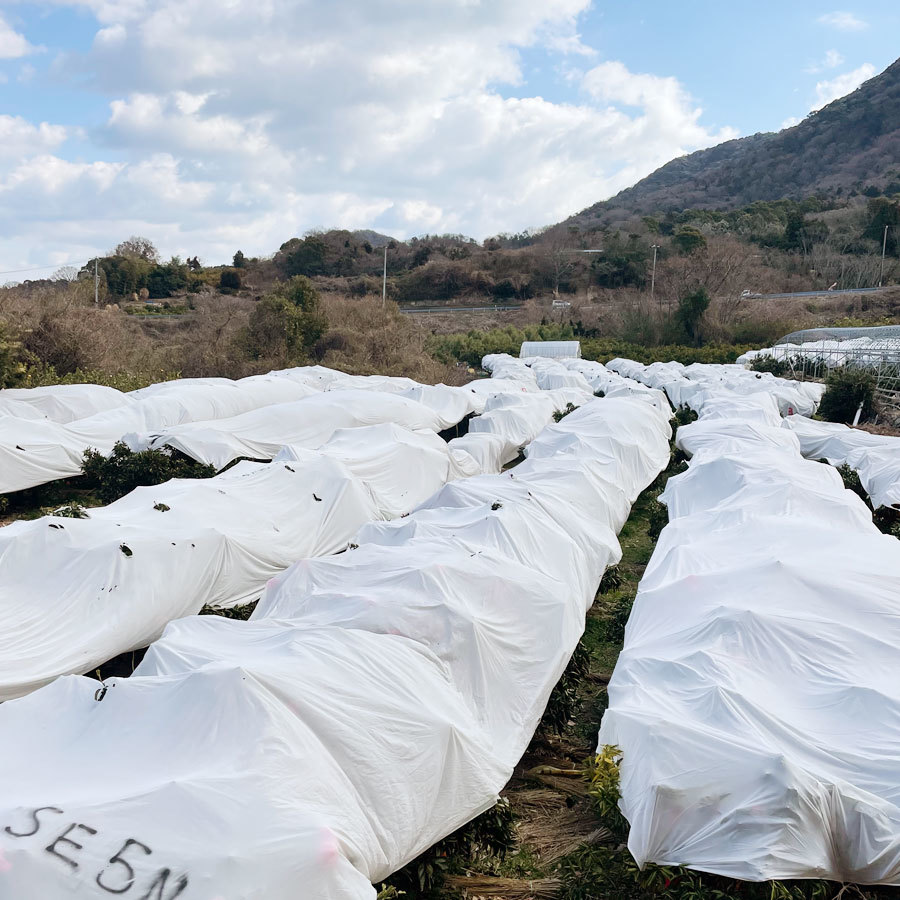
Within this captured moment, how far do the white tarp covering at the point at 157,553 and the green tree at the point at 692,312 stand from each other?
38918 mm

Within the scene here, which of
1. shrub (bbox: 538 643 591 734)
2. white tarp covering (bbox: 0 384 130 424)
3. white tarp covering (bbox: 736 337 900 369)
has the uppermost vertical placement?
white tarp covering (bbox: 0 384 130 424)

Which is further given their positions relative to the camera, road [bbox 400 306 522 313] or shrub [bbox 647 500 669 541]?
road [bbox 400 306 522 313]

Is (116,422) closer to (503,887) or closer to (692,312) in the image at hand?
(503,887)

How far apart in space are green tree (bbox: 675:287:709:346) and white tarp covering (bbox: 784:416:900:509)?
28818 mm

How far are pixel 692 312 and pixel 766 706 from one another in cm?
4648

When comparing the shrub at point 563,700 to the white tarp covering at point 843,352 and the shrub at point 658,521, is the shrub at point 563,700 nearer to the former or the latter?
the shrub at point 658,521

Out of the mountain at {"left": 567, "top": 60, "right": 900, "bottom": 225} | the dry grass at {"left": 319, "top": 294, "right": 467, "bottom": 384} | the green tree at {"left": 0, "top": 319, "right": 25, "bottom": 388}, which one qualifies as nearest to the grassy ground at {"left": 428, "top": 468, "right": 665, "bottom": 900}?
the green tree at {"left": 0, "top": 319, "right": 25, "bottom": 388}

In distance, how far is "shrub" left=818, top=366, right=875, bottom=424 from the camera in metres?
24.8

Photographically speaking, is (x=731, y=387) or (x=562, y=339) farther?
(x=562, y=339)

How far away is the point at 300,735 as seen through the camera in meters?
5.04

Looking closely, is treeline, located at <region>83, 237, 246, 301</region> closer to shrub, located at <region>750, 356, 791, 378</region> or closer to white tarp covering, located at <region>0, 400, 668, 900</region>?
shrub, located at <region>750, 356, 791, 378</region>

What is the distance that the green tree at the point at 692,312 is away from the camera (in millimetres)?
48812

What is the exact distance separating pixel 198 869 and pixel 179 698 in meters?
1.52

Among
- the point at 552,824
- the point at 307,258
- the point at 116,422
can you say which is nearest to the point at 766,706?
the point at 552,824
